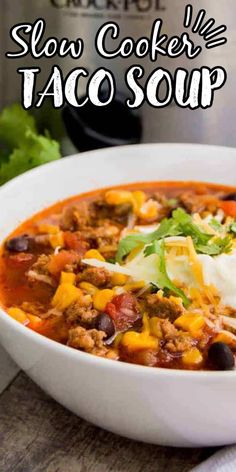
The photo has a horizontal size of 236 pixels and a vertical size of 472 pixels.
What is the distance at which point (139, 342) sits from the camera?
3.07 meters

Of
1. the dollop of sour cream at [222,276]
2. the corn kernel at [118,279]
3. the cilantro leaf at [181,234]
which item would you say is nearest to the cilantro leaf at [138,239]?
the cilantro leaf at [181,234]

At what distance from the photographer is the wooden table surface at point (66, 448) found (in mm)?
3074

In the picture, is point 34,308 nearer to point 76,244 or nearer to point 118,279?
point 118,279

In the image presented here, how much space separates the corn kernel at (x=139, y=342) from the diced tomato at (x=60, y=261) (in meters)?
0.59

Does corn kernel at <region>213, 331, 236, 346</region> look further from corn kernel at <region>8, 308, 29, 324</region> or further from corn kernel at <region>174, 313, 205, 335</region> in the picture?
corn kernel at <region>8, 308, 29, 324</region>

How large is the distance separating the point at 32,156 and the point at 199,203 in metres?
1.05

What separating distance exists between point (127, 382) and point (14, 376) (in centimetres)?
91

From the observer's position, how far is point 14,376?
3543mm

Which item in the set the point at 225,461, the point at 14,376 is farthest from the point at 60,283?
the point at 225,461

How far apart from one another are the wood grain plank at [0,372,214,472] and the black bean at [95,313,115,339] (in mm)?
379

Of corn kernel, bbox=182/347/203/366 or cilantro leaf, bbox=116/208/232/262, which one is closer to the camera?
corn kernel, bbox=182/347/203/366

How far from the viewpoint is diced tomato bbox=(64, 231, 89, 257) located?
3.73 m

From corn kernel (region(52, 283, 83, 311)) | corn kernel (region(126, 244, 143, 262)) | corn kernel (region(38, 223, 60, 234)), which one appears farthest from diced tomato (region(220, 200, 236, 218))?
corn kernel (region(52, 283, 83, 311))

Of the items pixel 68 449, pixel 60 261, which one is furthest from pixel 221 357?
pixel 60 261
